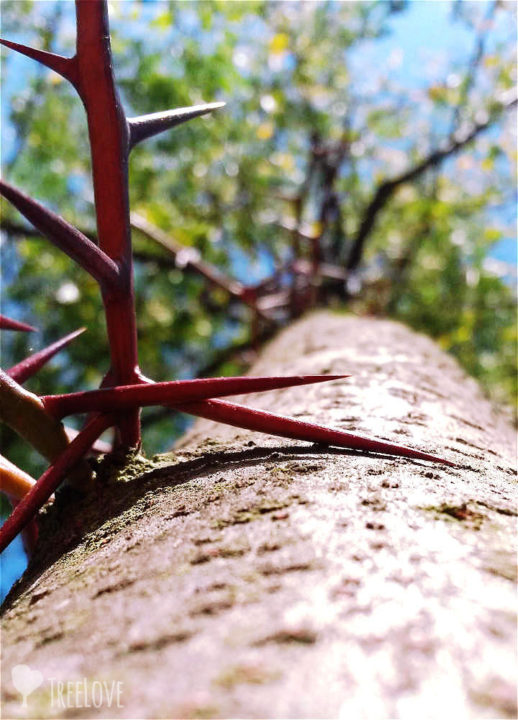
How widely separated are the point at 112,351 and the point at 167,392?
0.15m

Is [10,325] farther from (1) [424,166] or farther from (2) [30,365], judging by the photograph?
(1) [424,166]

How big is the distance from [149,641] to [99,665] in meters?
0.04

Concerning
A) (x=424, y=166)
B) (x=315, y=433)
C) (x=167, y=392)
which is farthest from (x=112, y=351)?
(x=424, y=166)

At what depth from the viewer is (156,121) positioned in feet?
2.42

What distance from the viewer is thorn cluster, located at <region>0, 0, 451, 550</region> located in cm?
64

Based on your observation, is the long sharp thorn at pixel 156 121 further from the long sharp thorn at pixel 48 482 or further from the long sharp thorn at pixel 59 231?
the long sharp thorn at pixel 48 482

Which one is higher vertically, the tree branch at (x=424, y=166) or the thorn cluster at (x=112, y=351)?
the tree branch at (x=424, y=166)

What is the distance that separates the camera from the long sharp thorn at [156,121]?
0.72 m

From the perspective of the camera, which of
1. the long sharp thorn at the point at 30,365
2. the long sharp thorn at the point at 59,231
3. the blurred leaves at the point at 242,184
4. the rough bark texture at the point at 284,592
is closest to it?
the rough bark texture at the point at 284,592

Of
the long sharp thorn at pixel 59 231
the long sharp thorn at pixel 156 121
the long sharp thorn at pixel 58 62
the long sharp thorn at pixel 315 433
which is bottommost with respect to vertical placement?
the long sharp thorn at pixel 315 433

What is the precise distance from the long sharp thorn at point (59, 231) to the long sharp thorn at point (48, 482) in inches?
7.7

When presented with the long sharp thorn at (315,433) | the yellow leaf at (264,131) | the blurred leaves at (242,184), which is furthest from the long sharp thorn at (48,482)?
the yellow leaf at (264,131)

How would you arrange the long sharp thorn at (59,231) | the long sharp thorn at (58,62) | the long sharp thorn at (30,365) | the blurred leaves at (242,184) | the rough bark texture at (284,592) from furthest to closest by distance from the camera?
the blurred leaves at (242,184)
the long sharp thorn at (30,365)
the long sharp thorn at (58,62)
the long sharp thorn at (59,231)
the rough bark texture at (284,592)

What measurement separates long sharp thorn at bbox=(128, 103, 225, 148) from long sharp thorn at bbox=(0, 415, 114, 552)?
15.3 inches
